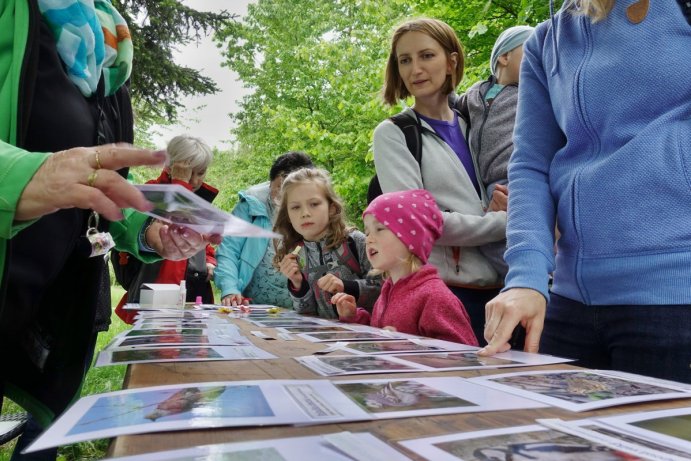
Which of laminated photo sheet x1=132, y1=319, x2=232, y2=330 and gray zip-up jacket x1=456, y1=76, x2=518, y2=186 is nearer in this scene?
laminated photo sheet x1=132, y1=319, x2=232, y2=330

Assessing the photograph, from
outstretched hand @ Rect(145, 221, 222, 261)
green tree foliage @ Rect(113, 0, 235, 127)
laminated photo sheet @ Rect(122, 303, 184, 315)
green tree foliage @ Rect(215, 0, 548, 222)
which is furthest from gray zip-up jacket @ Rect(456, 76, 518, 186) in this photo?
green tree foliage @ Rect(113, 0, 235, 127)

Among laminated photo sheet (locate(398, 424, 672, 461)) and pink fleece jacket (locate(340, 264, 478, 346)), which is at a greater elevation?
pink fleece jacket (locate(340, 264, 478, 346))

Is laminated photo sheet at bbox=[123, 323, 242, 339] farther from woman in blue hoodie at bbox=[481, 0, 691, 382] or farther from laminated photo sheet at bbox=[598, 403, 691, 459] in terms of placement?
laminated photo sheet at bbox=[598, 403, 691, 459]

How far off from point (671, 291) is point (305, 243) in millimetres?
1913

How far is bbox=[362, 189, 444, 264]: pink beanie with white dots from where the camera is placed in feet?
5.98

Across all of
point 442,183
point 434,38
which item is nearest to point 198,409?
point 442,183

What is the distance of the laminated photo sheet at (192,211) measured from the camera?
80 centimetres

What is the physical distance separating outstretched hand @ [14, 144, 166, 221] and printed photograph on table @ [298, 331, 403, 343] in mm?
723

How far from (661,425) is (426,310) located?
1.09 metres

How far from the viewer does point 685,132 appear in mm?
1043

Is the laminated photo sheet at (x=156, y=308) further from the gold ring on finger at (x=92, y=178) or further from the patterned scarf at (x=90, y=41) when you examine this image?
the gold ring on finger at (x=92, y=178)

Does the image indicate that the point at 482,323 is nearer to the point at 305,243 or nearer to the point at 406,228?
the point at 406,228

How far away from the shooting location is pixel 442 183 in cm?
197

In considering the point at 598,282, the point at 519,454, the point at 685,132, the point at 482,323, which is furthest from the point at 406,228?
the point at 519,454
